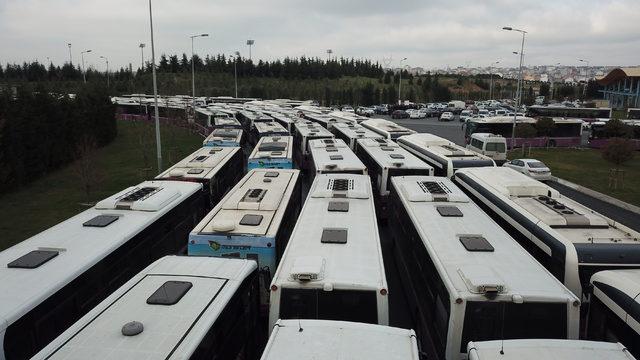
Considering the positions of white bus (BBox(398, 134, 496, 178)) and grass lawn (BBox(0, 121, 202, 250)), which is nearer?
grass lawn (BBox(0, 121, 202, 250))

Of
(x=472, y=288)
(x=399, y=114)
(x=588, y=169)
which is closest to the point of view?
(x=472, y=288)

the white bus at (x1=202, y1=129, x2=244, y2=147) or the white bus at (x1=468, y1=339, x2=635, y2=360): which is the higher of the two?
the white bus at (x1=202, y1=129, x2=244, y2=147)

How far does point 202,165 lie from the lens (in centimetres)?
1830

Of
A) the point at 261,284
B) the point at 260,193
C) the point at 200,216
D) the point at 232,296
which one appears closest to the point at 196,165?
the point at 200,216

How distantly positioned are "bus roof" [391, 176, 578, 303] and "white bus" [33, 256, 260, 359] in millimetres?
3653

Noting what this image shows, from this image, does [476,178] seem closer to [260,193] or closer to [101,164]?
[260,193]

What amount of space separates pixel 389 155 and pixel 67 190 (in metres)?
16.9

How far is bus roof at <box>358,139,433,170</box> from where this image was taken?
59.9 feet

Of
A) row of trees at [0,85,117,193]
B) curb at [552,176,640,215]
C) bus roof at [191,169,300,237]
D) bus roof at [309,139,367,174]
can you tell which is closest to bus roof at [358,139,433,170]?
bus roof at [309,139,367,174]

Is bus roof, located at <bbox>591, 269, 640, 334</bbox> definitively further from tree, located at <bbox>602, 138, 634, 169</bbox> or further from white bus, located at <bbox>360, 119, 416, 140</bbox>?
tree, located at <bbox>602, 138, 634, 169</bbox>

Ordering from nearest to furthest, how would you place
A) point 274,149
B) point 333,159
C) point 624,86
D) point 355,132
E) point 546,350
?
point 546,350 < point 333,159 < point 274,149 < point 355,132 < point 624,86

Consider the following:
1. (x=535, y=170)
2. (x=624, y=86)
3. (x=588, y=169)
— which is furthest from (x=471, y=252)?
(x=624, y=86)

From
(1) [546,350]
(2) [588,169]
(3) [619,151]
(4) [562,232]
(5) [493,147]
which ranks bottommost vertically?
(2) [588,169]

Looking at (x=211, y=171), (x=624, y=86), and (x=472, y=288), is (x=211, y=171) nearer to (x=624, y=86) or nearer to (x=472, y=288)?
(x=472, y=288)
